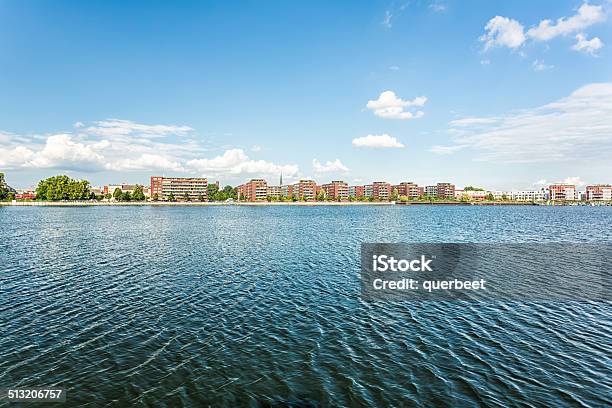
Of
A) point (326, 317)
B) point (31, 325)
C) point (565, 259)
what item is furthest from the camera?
point (565, 259)

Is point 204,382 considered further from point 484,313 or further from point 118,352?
point 484,313

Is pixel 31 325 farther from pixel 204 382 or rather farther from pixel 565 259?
pixel 565 259

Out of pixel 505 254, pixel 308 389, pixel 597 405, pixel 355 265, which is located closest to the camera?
pixel 597 405

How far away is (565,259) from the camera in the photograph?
41.9 m

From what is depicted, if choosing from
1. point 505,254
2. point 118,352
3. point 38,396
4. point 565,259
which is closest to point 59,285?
point 118,352

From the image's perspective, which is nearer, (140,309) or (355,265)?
(140,309)

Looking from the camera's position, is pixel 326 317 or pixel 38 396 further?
pixel 326 317

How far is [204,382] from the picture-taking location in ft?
49.3

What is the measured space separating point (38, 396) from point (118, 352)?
3.73m

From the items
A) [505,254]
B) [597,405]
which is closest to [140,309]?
[597,405]

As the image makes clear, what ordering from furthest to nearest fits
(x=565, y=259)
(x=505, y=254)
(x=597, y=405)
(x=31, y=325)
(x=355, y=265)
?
(x=505, y=254)
(x=565, y=259)
(x=355, y=265)
(x=31, y=325)
(x=597, y=405)

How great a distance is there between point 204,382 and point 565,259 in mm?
42413

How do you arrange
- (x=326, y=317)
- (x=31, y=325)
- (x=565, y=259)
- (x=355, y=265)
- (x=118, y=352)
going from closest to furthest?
(x=118, y=352) < (x=31, y=325) < (x=326, y=317) < (x=355, y=265) < (x=565, y=259)

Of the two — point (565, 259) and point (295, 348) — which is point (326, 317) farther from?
point (565, 259)
